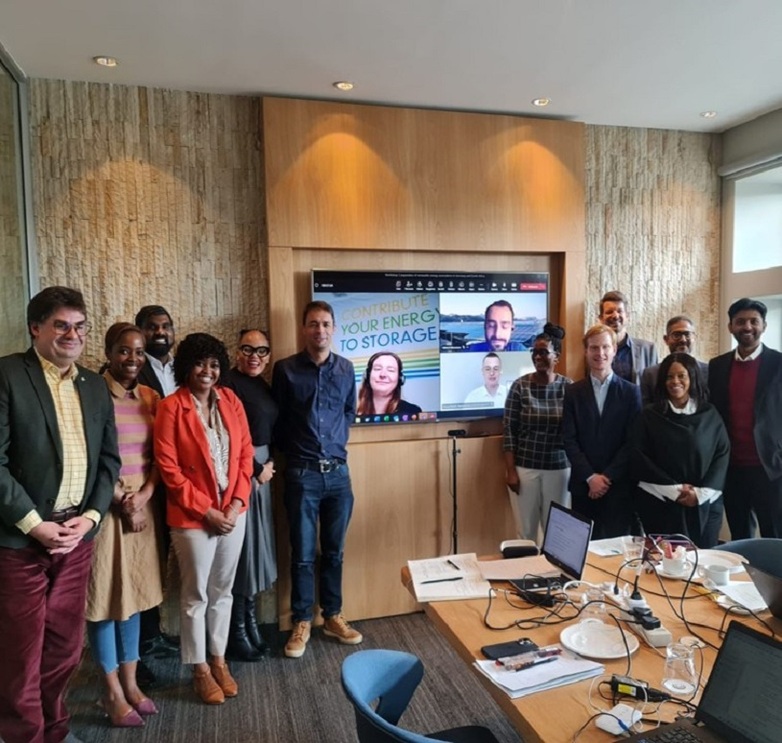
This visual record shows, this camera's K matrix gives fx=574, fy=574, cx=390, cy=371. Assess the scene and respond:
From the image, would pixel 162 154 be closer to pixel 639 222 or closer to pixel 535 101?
pixel 535 101

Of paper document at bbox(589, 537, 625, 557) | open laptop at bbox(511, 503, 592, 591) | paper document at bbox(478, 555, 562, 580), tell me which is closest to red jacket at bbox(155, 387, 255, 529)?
paper document at bbox(478, 555, 562, 580)

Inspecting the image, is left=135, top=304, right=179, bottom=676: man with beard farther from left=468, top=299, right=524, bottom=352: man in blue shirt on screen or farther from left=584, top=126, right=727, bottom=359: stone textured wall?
left=584, top=126, right=727, bottom=359: stone textured wall

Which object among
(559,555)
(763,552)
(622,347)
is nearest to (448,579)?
(559,555)

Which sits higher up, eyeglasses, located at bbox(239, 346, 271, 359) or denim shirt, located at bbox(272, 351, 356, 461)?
eyeglasses, located at bbox(239, 346, 271, 359)

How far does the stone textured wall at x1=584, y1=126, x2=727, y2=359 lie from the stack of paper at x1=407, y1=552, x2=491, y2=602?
7.65 ft

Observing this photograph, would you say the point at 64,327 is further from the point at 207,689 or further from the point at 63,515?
the point at 207,689

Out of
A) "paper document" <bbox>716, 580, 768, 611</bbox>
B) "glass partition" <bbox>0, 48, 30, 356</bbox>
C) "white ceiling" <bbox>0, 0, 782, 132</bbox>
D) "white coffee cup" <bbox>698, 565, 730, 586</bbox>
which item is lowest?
"paper document" <bbox>716, 580, 768, 611</bbox>

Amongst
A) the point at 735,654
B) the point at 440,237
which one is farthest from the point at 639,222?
the point at 735,654

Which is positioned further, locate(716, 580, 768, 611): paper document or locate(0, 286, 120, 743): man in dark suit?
locate(0, 286, 120, 743): man in dark suit

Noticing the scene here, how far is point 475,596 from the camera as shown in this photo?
184 cm

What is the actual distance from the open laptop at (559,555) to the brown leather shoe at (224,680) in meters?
1.49

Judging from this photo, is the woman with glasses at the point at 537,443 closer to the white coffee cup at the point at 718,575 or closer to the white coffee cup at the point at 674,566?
the white coffee cup at the point at 674,566

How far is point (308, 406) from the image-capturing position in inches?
117

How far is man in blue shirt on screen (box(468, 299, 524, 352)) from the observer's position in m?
3.57
